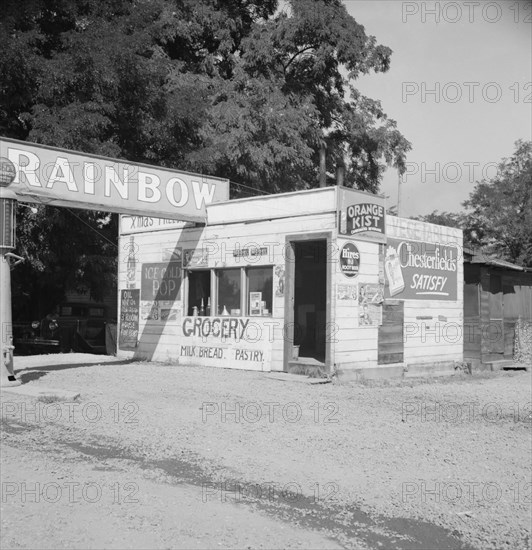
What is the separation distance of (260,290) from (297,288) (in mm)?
2283

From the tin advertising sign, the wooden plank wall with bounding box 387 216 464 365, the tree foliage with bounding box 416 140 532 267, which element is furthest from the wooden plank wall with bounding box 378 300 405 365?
the tree foliage with bounding box 416 140 532 267

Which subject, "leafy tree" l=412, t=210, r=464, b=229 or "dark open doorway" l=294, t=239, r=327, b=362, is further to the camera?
"leafy tree" l=412, t=210, r=464, b=229

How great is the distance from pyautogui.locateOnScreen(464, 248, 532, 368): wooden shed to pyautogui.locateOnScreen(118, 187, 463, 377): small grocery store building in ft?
3.88

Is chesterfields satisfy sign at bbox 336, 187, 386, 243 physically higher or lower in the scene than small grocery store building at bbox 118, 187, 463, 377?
higher

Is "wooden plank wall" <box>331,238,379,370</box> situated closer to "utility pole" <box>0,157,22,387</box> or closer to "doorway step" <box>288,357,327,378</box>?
"doorway step" <box>288,357,327,378</box>

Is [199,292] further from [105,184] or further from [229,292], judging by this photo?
[105,184]

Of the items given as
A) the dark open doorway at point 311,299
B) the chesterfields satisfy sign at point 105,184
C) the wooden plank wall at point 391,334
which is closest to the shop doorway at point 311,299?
the dark open doorway at point 311,299

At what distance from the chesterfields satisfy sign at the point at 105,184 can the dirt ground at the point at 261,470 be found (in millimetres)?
4017

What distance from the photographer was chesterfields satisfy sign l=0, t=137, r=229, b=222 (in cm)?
1368

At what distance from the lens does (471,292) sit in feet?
66.1

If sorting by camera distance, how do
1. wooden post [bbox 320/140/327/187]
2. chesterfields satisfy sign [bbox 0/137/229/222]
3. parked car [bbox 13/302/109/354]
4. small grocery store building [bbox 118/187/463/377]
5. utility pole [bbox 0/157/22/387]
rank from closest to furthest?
1. utility pole [bbox 0/157/22/387]
2. chesterfields satisfy sign [bbox 0/137/229/222]
3. small grocery store building [bbox 118/187/463/377]
4. parked car [bbox 13/302/109/354]
5. wooden post [bbox 320/140/327/187]

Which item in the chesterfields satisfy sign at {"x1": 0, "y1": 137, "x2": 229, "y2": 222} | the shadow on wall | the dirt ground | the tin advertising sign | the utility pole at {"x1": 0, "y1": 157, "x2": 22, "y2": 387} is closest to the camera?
the dirt ground

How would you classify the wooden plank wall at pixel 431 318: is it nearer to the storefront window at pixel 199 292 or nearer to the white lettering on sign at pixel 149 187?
the storefront window at pixel 199 292

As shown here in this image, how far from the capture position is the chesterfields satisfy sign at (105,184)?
13.7m
